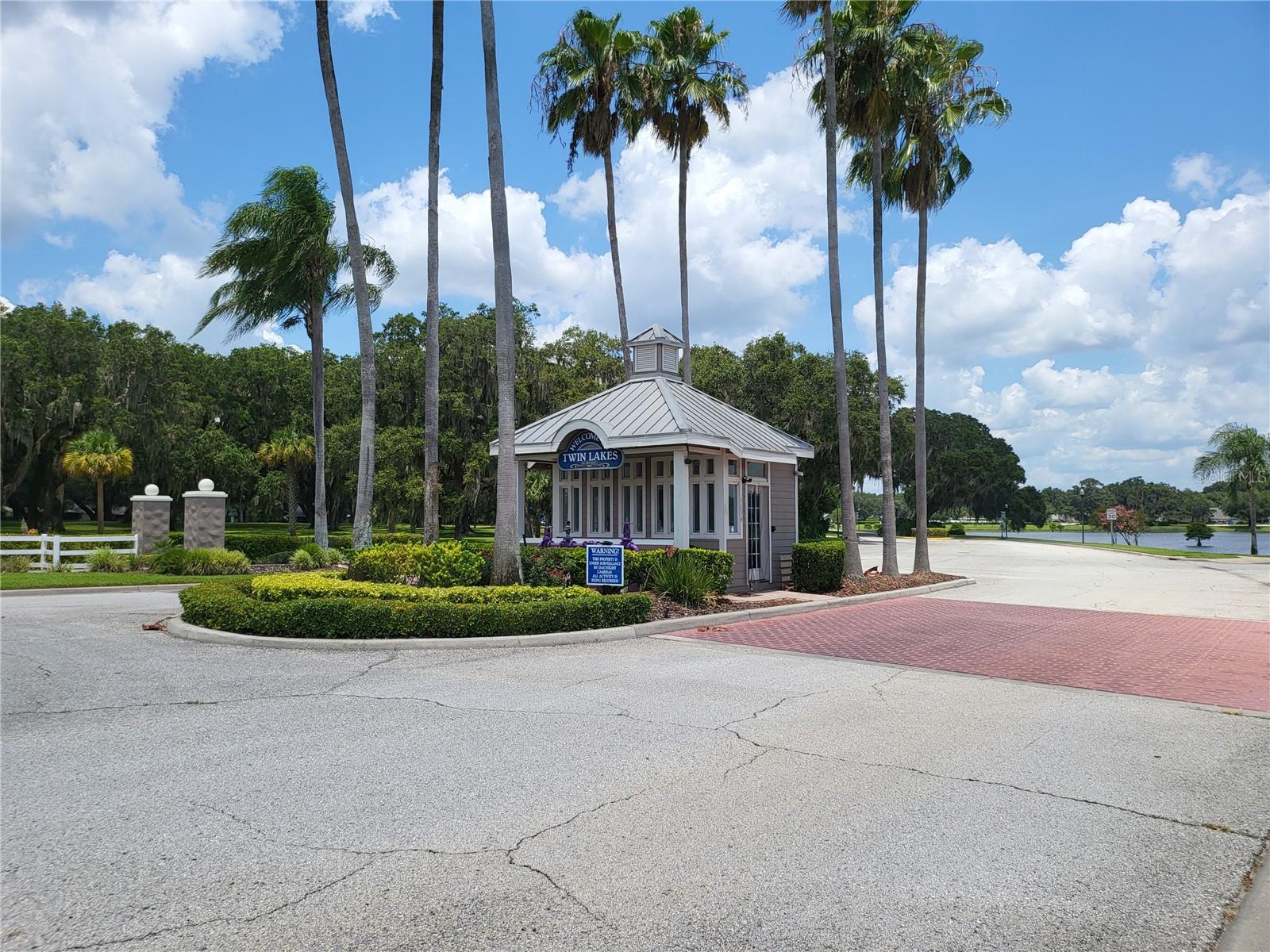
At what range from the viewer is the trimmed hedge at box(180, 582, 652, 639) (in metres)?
10.6

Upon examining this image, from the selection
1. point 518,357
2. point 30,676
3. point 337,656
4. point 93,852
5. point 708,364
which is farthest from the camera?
point 708,364

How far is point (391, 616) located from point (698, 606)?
17.8ft

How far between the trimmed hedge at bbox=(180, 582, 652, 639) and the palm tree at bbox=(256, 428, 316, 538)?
31.8m

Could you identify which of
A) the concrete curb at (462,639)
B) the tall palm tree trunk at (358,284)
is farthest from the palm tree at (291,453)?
the concrete curb at (462,639)

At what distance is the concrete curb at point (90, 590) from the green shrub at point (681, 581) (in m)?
9.23

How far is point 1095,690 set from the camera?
27.6 feet

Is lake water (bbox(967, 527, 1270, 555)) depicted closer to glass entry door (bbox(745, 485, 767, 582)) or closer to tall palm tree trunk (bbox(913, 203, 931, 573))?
tall palm tree trunk (bbox(913, 203, 931, 573))

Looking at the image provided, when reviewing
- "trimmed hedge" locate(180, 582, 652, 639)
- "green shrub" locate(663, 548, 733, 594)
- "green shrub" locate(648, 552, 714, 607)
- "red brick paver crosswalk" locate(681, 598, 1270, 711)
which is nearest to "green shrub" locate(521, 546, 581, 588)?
"green shrub" locate(648, 552, 714, 607)

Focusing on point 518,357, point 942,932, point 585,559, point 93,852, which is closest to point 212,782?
point 93,852

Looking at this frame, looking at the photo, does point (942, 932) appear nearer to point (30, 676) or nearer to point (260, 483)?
point (30, 676)

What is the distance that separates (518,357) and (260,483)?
16917 millimetres

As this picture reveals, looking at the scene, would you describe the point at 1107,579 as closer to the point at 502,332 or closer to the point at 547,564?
the point at 547,564

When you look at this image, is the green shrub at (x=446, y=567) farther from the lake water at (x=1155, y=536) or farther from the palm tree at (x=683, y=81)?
the lake water at (x=1155, y=536)

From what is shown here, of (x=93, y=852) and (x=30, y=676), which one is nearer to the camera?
(x=93, y=852)
